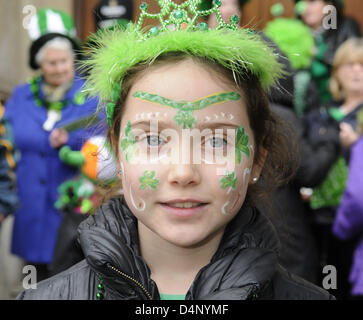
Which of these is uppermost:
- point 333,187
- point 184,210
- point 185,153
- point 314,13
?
point 314,13

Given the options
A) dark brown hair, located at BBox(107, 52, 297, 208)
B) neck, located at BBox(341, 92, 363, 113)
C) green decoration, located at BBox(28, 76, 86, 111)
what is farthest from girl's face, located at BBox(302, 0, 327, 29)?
dark brown hair, located at BBox(107, 52, 297, 208)

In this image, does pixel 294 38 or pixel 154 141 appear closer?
pixel 154 141

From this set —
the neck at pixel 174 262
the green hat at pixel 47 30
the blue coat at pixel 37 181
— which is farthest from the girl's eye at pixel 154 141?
the green hat at pixel 47 30

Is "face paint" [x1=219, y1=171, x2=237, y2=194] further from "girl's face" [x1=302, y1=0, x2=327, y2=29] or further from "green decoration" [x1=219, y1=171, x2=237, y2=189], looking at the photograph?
"girl's face" [x1=302, y1=0, x2=327, y2=29]

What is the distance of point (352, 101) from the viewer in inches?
154

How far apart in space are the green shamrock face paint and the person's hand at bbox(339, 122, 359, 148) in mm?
2068

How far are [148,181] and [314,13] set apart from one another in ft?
11.1

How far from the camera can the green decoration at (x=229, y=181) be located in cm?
158

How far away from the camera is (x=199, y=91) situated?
5.24 ft

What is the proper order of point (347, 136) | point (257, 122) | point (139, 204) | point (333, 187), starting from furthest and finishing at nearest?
point (347, 136), point (333, 187), point (257, 122), point (139, 204)

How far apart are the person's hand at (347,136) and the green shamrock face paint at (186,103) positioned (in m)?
2.07

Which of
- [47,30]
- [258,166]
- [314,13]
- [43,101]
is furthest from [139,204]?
[314,13]

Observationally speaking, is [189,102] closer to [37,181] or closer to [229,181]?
[229,181]

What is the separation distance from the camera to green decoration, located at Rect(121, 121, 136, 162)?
165 centimetres
